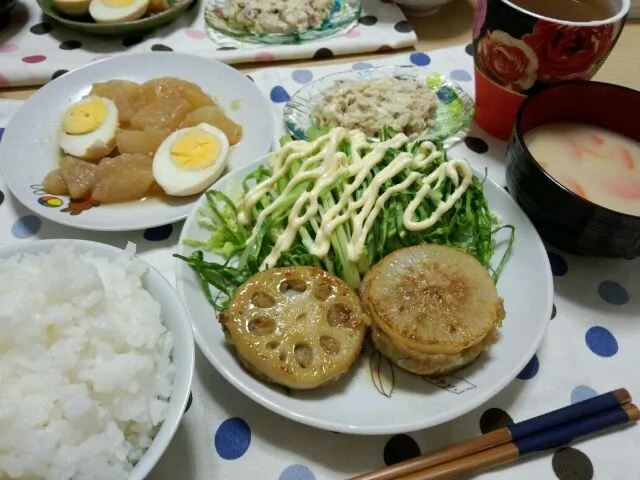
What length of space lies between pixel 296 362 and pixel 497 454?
416mm

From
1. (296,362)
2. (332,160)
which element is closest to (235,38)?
(332,160)

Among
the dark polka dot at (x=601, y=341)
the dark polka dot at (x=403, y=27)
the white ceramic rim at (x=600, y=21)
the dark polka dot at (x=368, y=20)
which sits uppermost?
the white ceramic rim at (x=600, y=21)

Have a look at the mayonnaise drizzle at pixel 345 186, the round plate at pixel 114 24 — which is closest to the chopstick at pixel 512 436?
the mayonnaise drizzle at pixel 345 186

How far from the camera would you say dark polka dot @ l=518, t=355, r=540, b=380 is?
1175 millimetres

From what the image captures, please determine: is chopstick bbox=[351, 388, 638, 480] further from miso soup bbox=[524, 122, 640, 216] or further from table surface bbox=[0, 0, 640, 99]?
table surface bbox=[0, 0, 640, 99]

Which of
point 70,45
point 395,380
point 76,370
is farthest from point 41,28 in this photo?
point 395,380

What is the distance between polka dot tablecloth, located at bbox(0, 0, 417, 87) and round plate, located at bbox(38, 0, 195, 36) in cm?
5

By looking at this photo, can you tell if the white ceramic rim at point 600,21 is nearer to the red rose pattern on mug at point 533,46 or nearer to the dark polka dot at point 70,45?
the red rose pattern on mug at point 533,46

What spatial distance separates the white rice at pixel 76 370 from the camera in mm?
781

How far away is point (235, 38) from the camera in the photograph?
211cm

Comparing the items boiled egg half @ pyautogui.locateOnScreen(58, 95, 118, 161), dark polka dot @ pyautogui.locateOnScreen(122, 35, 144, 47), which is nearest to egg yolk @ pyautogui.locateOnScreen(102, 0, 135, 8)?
dark polka dot @ pyautogui.locateOnScreen(122, 35, 144, 47)

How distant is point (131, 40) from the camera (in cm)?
213

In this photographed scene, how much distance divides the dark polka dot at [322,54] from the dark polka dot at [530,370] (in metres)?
1.38

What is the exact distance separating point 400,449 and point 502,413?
0.77 feet
